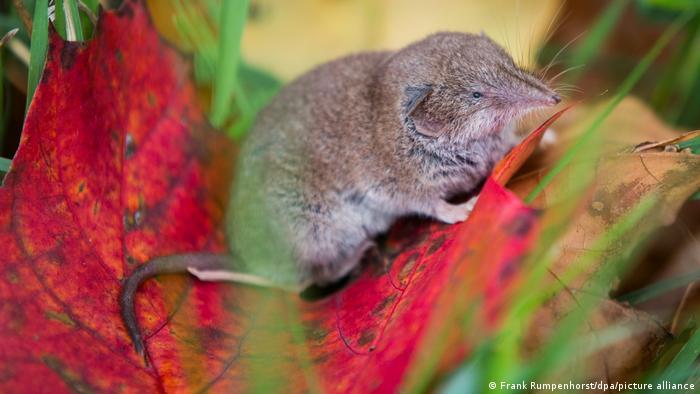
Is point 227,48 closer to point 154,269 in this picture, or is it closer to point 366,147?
point 366,147

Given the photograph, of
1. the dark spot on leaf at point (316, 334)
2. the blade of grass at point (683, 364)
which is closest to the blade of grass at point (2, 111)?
the dark spot on leaf at point (316, 334)

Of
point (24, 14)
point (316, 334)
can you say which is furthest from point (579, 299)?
A: point (24, 14)

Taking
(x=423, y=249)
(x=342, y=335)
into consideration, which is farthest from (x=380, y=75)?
(x=342, y=335)

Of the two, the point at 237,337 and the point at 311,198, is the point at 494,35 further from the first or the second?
the point at 237,337

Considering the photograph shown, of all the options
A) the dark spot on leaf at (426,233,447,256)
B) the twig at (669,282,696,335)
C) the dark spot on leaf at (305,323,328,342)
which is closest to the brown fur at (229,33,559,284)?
the dark spot on leaf at (426,233,447,256)

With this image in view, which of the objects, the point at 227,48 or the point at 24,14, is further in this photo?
the point at 227,48

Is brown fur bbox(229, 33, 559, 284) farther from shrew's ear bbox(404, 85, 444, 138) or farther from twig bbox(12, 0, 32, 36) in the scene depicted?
twig bbox(12, 0, 32, 36)

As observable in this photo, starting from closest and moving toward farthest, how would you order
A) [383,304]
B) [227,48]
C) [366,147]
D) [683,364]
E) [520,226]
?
1. [520,226]
2. [683,364]
3. [383,304]
4. [227,48]
5. [366,147]
